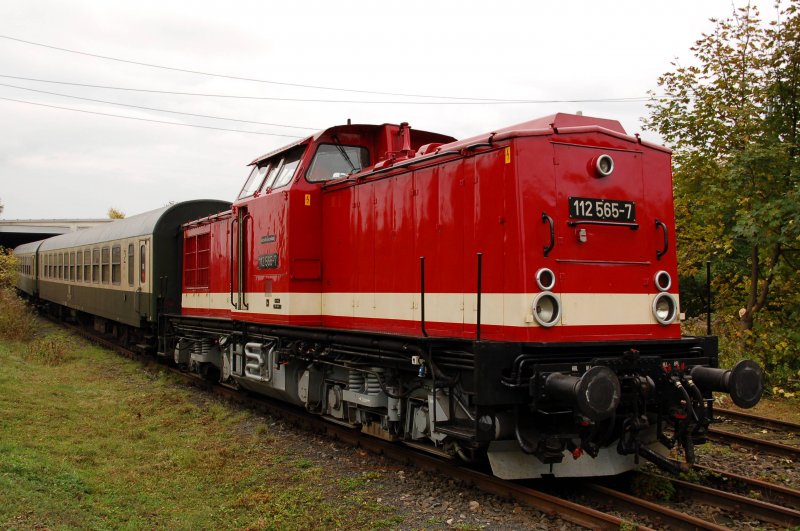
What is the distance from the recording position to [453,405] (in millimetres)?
5504

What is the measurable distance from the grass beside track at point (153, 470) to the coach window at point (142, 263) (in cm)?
344

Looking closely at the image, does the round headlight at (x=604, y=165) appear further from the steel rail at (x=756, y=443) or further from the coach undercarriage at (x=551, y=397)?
the steel rail at (x=756, y=443)

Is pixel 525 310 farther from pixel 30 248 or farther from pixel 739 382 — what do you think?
pixel 30 248

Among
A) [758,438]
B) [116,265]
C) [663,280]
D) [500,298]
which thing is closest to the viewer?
[500,298]

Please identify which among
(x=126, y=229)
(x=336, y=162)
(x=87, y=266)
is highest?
(x=336, y=162)

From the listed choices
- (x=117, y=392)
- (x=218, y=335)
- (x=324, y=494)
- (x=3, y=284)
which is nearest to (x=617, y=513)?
(x=324, y=494)

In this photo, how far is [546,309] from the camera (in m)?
5.28

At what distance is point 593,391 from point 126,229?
13612 mm

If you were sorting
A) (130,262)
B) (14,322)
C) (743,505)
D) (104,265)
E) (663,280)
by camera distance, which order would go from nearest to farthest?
(743,505)
(663,280)
(130,262)
(104,265)
(14,322)

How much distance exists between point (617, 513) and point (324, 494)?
248 cm

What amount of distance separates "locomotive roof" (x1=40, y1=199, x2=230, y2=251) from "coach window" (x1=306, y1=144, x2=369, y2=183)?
6.47m

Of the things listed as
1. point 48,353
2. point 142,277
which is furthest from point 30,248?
point 142,277

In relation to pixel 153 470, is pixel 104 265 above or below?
above

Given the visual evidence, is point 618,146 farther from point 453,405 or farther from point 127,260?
point 127,260
